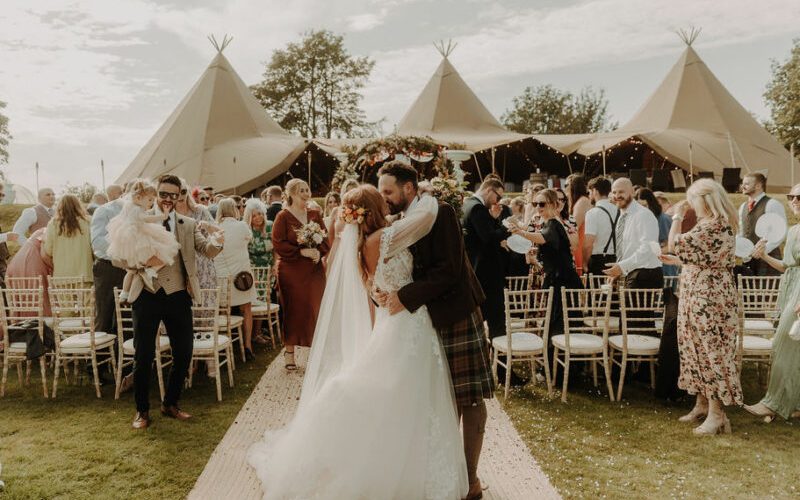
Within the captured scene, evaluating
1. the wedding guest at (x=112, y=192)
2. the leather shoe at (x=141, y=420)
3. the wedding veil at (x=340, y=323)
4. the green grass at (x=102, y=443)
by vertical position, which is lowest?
the green grass at (x=102, y=443)

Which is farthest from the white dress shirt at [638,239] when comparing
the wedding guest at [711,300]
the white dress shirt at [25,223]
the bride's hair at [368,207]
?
the white dress shirt at [25,223]

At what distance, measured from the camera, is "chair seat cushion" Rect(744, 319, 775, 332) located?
5230 mm

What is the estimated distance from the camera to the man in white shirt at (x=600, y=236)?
5.75 m

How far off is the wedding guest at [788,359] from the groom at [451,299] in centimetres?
281

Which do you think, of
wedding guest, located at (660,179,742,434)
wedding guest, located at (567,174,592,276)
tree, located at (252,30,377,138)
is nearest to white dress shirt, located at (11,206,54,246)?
wedding guest, located at (567,174,592,276)

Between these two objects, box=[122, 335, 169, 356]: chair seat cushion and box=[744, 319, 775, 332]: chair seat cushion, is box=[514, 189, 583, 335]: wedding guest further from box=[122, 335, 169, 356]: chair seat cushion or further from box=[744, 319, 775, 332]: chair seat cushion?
box=[122, 335, 169, 356]: chair seat cushion

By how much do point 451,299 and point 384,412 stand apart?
683 millimetres

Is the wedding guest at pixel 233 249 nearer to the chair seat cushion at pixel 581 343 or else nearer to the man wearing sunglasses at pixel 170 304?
the man wearing sunglasses at pixel 170 304

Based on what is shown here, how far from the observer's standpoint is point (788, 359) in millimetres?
4473

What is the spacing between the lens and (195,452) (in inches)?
157

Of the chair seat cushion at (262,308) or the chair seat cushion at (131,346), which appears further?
the chair seat cushion at (262,308)

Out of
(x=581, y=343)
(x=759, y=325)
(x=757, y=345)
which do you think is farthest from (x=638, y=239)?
(x=759, y=325)

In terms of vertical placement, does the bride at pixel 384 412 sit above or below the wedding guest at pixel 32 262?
below

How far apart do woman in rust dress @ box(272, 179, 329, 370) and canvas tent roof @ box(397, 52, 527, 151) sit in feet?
52.2
